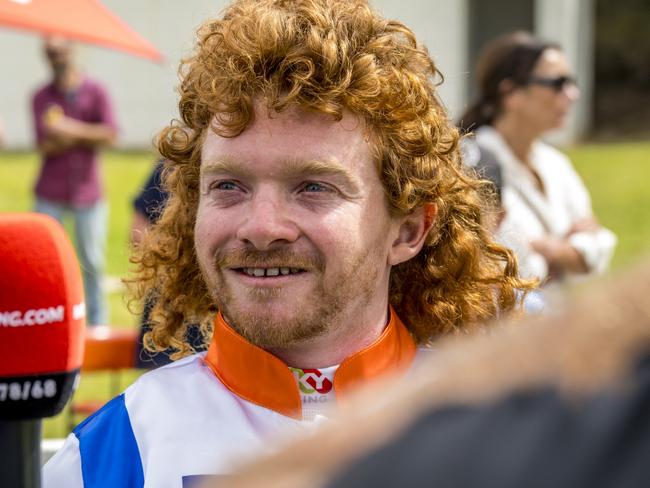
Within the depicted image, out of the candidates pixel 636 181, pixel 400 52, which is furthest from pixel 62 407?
pixel 636 181

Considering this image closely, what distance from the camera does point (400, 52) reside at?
1883 mm

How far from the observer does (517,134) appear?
4.76 m

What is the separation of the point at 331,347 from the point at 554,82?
344cm

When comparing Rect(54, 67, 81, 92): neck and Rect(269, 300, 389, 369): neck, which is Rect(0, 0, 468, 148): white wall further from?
Rect(269, 300, 389, 369): neck

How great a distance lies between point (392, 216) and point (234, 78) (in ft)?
1.16

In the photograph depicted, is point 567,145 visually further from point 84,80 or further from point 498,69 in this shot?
point 498,69

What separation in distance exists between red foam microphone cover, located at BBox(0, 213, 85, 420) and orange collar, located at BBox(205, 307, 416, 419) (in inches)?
17.5

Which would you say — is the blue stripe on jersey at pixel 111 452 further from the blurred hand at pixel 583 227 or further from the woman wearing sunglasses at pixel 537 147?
the blurred hand at pixel 583 227

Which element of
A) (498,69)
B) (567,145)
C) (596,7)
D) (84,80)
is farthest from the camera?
(596,7)

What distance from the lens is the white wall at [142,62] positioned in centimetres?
1862

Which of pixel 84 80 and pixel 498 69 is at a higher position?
pixel 498 69

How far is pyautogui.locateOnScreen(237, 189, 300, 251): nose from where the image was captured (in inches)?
65.4

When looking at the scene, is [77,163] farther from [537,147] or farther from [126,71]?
[126,71]

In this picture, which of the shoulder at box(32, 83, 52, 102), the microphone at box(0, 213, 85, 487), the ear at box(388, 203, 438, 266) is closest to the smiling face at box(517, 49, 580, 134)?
the ear at box(388, 203, 438, 266)
